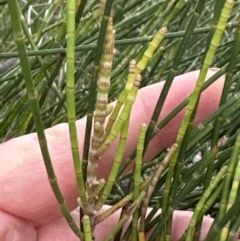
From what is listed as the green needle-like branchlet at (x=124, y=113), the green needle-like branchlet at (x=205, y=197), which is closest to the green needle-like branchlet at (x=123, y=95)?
the green needle-like branchlet at (x=124, y=113)

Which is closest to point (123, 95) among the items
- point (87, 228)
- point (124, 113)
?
point (124, 113)

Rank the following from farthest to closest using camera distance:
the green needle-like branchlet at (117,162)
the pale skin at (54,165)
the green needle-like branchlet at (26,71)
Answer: the pale skin at (54,165) < the green needle-like branchlet at (117,162) < the green needle-like branchlet at (26,71)

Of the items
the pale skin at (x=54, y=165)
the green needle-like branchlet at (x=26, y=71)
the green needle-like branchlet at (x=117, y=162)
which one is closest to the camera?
the green needle-like branchlet at (x=26, y=71)

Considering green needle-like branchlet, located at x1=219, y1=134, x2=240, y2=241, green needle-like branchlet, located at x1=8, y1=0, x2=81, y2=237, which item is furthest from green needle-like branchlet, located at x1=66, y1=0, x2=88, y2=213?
green needle-like branchlet, located at x1=219, y1=134, x2=240, y2=241

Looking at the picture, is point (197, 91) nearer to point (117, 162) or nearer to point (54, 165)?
point (117, 162)

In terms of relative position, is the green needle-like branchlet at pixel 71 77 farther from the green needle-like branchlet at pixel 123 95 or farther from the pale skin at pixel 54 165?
the pale skin at pixel 54 165

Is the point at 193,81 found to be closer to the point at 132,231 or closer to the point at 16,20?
the point at 132,231

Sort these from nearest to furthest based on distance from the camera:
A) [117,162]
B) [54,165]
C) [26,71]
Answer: [26,71] < [117,162] < [54,165]

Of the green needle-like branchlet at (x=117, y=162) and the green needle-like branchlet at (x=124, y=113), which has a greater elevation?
the green needle-like branchlet at (x=124, y=113)

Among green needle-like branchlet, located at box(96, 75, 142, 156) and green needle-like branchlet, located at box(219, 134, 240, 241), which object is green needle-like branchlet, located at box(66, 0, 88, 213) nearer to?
green needle-like branchlet, located at box(96, 75, 142, 156)
